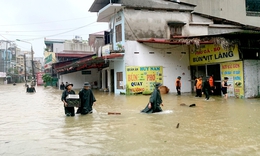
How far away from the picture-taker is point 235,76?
1505 cm

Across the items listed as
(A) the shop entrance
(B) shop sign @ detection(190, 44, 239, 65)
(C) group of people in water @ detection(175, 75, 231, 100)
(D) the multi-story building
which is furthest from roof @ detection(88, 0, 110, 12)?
(C) group of people in water @ detection(175, 75, 231, 100)

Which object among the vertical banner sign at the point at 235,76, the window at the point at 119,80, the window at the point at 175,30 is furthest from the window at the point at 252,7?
the window at the point at 119,80

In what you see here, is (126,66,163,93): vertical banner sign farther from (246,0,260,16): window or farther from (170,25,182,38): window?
(246,0,260,16): window

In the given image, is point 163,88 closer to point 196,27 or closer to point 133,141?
point 196,27

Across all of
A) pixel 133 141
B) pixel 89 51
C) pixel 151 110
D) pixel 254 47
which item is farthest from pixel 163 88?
pixel 89 51

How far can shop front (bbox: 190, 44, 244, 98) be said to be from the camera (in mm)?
14789

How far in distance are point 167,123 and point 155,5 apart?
14.9 m

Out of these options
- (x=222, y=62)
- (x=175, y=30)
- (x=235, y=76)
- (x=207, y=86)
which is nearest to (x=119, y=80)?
(x=175, y=30)

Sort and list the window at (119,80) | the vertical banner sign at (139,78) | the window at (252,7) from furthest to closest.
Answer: the window at (252,7) → the window at (119,80) → the vertical banner sign at (139,78)

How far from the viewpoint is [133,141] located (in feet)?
18.1

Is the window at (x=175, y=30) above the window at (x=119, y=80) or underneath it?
above

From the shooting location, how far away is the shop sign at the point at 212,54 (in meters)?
15.1

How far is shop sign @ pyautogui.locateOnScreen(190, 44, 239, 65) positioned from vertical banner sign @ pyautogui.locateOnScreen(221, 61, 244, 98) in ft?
1.33

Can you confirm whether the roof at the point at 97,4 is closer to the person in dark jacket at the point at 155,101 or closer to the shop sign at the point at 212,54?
the shop sign at the point at 212,54
